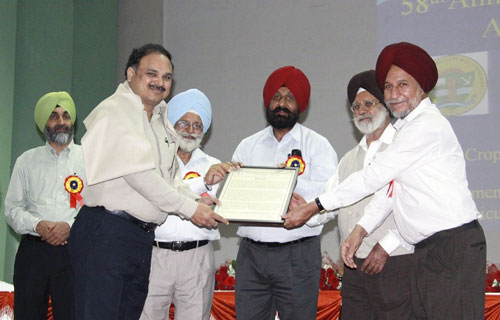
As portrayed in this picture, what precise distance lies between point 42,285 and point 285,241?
1825mm

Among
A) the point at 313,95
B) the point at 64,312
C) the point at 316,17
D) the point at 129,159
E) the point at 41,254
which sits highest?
the point at 316,17

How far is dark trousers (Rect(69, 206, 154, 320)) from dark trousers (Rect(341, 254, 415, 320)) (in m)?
1.30

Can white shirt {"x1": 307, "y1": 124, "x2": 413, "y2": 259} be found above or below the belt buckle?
above

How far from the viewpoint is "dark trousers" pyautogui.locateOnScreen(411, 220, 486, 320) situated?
282 centimetres

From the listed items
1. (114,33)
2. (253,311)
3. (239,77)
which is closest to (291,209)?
(253,311)

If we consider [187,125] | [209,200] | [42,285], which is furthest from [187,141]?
[42,285]

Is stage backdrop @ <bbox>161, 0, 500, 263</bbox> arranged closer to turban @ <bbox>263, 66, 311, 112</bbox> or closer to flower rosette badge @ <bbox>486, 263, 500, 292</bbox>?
flower rosette badge @ <bbox>486, 263, 500, 292</bbox>

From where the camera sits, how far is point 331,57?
6.90 meters

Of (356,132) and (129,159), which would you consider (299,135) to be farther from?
(356,132)

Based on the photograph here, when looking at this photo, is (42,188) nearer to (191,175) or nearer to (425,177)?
(191,175)

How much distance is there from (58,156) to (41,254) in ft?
2.77

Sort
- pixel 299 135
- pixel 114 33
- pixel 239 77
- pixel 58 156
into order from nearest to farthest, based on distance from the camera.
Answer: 1. pixel 299 135
2. pixel 58 156
3. pixel 239 77
4. pixel 114 33

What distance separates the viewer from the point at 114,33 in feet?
25.9

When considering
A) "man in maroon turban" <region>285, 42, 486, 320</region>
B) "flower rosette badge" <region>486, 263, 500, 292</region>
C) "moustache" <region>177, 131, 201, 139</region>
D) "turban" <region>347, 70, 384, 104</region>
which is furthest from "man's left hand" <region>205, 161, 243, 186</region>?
"flower rosette badge" <region>486, 263, 500, 292</region>
